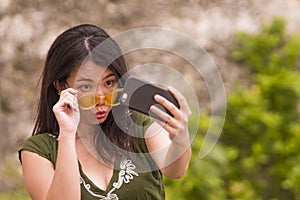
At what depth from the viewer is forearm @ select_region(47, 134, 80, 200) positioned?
2.47 meters

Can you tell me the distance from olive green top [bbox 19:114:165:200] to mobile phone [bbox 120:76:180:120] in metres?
0.22

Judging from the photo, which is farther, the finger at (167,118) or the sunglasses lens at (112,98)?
the sunglasses lens at (112,98)

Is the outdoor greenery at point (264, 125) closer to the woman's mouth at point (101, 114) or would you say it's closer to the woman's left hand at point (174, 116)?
the woman's mouth at point (101, 114)

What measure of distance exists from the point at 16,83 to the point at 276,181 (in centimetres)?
173

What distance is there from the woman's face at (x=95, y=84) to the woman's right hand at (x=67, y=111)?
67 mm

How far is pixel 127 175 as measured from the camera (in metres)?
2.68

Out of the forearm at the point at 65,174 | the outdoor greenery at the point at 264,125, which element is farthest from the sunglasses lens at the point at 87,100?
the outdoor greenery at the point at 264,125

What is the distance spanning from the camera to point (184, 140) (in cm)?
243

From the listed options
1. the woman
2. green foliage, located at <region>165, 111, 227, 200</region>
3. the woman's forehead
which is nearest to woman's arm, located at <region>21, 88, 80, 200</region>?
the woman

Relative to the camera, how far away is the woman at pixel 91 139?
2.48 m

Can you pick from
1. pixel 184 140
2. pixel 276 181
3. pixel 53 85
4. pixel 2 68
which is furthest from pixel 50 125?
pixel 276 181

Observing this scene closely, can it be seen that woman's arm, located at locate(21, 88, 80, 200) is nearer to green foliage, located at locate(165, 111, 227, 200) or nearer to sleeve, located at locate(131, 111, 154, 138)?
sleeve, located at locate(131, 111, 154, 138)

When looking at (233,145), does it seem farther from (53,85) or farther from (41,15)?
(53,85)

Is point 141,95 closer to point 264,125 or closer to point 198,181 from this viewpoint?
point 198,181
